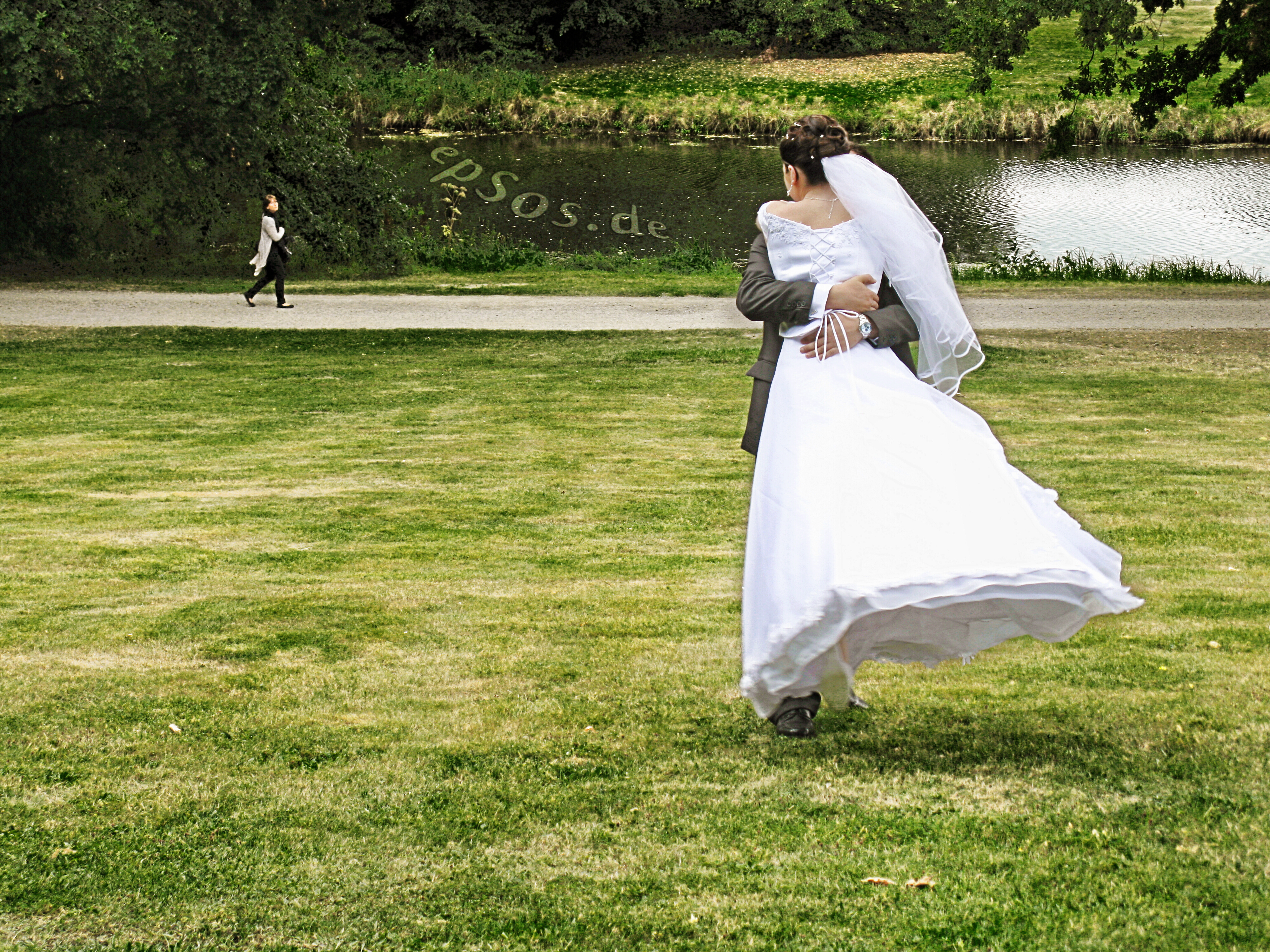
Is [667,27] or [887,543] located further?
[667,27]

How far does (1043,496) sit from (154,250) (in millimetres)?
22710

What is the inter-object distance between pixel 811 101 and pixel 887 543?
1981 inches

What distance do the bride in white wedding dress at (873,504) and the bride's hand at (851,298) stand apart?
0.04m

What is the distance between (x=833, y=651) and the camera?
4.07 meters

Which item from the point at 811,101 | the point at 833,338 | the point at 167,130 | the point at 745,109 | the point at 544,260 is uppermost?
the point at 811,101

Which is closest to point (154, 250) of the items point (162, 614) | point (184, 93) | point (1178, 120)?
point (184, 93)

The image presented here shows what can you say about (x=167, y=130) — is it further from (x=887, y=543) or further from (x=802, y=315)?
(x=887, y=543)

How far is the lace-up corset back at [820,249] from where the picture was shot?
14.9ft

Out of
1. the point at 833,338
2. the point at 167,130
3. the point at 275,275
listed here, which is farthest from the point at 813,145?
the point at 167,130

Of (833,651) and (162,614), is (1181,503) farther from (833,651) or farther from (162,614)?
(162,614)

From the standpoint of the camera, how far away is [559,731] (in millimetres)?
4570

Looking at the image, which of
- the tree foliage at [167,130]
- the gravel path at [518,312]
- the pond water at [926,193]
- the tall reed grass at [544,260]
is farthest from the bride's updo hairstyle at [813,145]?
the pond water at [926,193]

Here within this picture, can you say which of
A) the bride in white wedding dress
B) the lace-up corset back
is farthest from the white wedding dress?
the lace-up corset back

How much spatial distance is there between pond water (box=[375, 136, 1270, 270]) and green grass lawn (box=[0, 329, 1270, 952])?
659 inches
